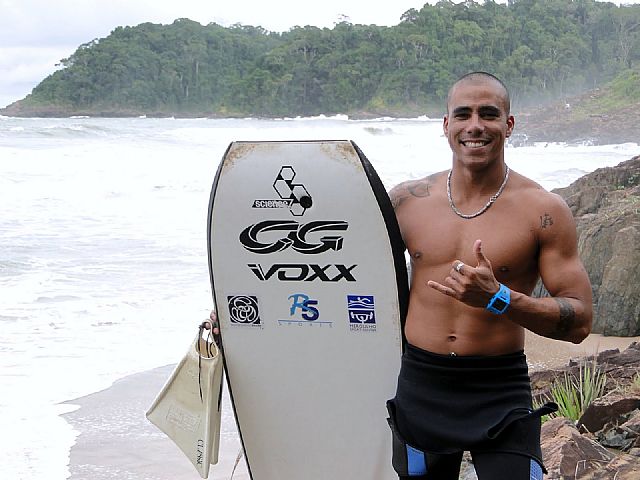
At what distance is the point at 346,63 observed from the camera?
6819 centimetres

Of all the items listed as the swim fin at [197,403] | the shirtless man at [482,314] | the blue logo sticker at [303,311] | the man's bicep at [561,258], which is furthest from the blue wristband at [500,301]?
the swim fin at [197,403]

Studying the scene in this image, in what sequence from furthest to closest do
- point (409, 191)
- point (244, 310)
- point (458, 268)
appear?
1. point (244, 310)
2. point (409, 191)
3. point (458, 268)

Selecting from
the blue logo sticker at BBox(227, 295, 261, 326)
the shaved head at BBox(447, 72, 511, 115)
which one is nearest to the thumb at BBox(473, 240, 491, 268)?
the shaved head at BBox(447, 72, 511, 115)

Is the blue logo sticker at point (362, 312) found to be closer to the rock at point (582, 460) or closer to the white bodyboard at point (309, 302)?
the white bodyboard at point (309, 302)

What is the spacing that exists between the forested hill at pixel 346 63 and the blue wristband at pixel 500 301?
61.5 meters

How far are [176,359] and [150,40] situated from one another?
222 ft

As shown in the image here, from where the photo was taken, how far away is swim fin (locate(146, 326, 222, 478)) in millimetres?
2924

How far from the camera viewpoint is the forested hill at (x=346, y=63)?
6544 cm

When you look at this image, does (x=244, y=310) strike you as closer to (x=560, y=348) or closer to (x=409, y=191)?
(x=409, y=191)

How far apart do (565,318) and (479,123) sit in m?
0.50

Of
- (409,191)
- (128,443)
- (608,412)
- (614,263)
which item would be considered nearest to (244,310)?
(409,191)

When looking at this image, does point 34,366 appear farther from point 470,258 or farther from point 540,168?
point 540,168

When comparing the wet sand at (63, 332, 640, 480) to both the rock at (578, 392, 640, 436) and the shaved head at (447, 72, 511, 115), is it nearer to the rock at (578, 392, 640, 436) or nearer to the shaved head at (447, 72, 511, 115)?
the rock at (578, 392, 640, 436)

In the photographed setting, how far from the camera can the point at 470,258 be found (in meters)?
2.16
